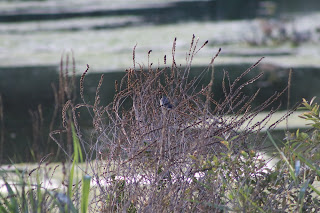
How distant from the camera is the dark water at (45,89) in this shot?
22.7ft

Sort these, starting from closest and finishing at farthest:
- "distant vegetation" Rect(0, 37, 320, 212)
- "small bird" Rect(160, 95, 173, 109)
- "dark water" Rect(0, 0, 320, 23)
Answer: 1. "distant vegetation" Rect(0, 37, 320, 212)
2. "small bird" Rect(160, 95, 173, 109)
3. "dark water" Rect(0, 0, 320, 23)

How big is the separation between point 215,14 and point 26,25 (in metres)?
6.03

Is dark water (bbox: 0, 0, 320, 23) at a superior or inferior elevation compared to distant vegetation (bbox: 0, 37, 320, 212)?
inferior

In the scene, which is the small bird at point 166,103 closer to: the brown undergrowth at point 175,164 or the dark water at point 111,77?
the brown undergrowth at point 175,164

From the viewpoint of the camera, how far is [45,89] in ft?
31.8

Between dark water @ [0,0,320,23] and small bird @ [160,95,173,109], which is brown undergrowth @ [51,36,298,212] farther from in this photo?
dark water @ [0,0,320,23]

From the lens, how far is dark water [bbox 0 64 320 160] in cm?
692

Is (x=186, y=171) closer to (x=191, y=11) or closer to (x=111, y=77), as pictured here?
(x=111, y=77)

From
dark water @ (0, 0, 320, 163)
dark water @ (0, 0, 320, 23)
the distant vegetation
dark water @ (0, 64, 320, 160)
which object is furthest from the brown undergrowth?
dark water @ (0, 0, 320, 23)

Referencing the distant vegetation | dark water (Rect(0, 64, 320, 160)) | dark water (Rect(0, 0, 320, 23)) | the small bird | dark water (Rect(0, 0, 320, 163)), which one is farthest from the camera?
dark water (Rect(0, 0, 320, 23))

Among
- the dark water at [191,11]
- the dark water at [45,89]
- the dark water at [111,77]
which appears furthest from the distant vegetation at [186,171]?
the dark water at [191,11]

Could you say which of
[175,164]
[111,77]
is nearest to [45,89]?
[111,77]

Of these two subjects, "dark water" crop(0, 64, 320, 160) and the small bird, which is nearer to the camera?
the small bird

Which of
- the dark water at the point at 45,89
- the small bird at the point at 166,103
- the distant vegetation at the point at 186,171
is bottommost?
the dark water at the point at 45,89
